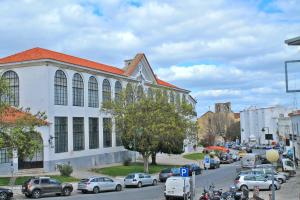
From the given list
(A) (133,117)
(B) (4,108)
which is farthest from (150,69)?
(B) (4,108)

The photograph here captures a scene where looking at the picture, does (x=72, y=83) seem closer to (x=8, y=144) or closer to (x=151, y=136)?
(x=151, y=136)

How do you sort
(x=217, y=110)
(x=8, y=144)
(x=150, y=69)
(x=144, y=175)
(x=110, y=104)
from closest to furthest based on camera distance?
(x=8, y=144) < (x=144, y=175) < (x=110, y=104) < (x=150, y=69) < (x=217, y=110)

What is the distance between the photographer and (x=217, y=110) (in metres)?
165

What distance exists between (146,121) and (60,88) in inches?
466

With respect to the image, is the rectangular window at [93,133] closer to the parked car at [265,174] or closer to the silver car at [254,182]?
the parked car at [265,174]

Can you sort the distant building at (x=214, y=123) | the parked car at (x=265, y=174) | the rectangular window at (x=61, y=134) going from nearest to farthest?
the parked car at (x=265, y=174) < the rectangular window at (x=61, y=134) < the distant building at (x=214, y=123)

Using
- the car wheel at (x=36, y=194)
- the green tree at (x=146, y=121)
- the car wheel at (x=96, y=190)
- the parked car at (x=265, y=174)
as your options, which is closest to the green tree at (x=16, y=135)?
the car wheel at (x=36, y=194)

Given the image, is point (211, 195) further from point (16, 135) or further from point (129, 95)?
point (129, 95)

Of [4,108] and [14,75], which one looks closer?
[4,108]

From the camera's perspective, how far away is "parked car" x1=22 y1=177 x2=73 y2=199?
35269mm

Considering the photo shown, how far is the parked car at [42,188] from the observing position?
116 feet

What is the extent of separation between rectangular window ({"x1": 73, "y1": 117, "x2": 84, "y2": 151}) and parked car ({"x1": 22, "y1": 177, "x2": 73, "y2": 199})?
22.8m

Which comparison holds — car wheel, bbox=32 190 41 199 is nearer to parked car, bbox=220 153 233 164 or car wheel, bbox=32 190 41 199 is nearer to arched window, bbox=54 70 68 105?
arched window, bbox=54 70 68 105

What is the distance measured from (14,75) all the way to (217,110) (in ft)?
378
